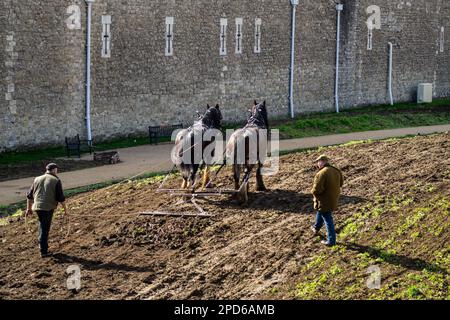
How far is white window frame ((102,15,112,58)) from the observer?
1236 inches

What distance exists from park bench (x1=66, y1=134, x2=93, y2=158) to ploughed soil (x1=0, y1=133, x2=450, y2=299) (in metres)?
7.45

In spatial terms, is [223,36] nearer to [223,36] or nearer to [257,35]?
[223,36]

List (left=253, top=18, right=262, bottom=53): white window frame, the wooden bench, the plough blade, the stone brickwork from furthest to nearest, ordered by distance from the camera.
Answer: (left=253, top=18, right=262, bottom=53): white window frame → the stone brickwork → the wooden bench → the plough blade

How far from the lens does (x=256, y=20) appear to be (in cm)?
3731

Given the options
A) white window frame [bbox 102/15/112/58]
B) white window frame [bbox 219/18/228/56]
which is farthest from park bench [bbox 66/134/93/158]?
white window frame [bbox 219/18/228/56]

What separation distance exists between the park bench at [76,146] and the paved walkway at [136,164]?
16.8 inches

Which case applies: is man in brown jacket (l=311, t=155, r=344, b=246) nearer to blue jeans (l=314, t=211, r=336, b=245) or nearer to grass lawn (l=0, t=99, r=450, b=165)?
blue jeans (l=314, t=211, r=336, b=245)

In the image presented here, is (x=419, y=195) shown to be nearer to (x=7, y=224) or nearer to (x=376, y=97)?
(x=7, y=224)

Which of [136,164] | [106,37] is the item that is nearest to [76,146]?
[136,164]

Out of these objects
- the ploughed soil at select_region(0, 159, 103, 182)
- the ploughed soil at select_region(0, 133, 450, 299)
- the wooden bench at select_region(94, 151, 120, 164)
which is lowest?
the ploughed soil at select_region(0, 133, 450, 299)

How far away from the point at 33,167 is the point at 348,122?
1415 cm

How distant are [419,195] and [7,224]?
310 inches
